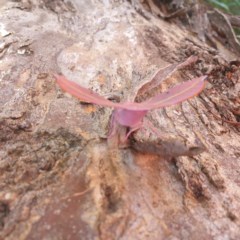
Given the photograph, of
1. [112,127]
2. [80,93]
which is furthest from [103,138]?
[80,93]

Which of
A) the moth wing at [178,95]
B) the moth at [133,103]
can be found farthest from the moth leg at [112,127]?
the moth wing at [178,95]

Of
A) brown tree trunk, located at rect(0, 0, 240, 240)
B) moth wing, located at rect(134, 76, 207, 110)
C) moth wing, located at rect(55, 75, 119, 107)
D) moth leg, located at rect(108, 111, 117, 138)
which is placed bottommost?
brown tree trunk, located at rect(0, 0, 240, 240)

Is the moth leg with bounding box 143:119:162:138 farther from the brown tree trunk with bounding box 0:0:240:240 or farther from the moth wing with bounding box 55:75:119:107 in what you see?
the moth wing with bounding box 55:75:119:107

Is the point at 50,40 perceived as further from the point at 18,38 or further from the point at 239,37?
the point at 239,37

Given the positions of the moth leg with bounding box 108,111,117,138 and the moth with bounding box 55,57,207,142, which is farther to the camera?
the moth leg with bounding box 108,111,117,138

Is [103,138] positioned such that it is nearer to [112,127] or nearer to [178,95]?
[112,127]

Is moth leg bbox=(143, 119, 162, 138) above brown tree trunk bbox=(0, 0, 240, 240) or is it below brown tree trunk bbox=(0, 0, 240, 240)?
above

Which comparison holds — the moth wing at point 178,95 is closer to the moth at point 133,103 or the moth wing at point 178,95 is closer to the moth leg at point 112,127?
the moth at point 133,103

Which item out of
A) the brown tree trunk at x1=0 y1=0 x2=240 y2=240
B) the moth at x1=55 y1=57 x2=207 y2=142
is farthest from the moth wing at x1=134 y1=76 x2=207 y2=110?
the brown tree trunk at x1=0 y1=0 x2=240 y2=240

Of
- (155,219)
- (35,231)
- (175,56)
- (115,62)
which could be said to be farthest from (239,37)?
(35,231)
